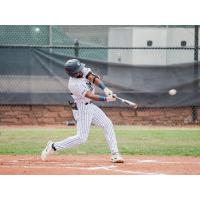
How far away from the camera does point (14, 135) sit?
10984 millimetres

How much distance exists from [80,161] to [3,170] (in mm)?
1336

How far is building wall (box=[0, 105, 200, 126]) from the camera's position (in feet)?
42.3

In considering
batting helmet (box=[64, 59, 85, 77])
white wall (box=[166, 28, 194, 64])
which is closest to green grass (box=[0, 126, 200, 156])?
batting helmet (box=[64, 59, 85, 77])

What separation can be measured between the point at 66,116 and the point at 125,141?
9.63ft

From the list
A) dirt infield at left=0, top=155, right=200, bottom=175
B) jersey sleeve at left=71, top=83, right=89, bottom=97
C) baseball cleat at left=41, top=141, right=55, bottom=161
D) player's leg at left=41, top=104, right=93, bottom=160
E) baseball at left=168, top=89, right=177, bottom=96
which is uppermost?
baseball at left=168, top=89, right=177, bottom=96

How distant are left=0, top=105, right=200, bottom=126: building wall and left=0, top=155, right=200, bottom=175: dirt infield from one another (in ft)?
14.2

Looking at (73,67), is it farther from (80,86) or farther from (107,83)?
(107,83)

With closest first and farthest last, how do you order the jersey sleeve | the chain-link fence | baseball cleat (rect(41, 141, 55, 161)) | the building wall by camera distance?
the jersey sleeve → baseball cleat (rect(41, 141, 55, 161)) → the building wall → the chain-link fence

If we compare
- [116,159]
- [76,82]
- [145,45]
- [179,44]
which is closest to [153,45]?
[145,45]

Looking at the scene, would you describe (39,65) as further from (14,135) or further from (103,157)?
(103,157)

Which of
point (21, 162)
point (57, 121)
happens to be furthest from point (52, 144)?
point (57, 121)

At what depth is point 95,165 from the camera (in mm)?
7535

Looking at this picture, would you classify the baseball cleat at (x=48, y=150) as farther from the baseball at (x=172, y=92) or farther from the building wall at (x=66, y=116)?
the baseball at (x=172, y=92)

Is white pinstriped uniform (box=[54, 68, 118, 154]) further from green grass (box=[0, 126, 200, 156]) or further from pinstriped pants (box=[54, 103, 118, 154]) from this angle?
green grass (box=[0, 126, 200, 156])
